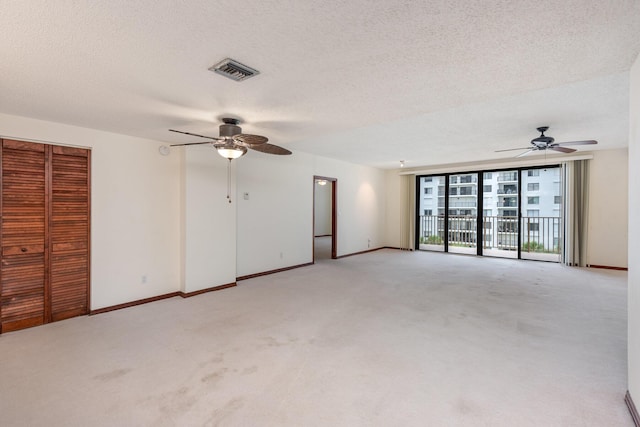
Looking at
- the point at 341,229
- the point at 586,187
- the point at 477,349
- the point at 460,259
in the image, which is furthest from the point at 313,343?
the point at 586,187

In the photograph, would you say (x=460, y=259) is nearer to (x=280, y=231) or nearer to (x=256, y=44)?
(x=280, y=231)

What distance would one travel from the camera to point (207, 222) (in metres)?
4.65

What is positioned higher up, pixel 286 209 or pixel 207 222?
pixel 286 209

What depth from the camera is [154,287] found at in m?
4.27

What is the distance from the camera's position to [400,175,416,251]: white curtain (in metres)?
8.80

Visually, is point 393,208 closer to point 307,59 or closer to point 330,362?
point 330,362

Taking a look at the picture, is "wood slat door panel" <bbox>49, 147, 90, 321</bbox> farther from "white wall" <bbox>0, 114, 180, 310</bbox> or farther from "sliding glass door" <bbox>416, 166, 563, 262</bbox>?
"sliding glass door" <bbox>416, 166, 563, 262</bbox>

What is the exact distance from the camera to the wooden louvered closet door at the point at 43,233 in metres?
3.23

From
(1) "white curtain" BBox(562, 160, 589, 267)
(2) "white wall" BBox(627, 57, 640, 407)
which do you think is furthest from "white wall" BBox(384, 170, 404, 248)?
(2) "white wall" BBox(627, 57, 640, 407)

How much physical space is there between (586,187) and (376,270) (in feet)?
15.8

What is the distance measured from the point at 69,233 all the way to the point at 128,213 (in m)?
0.65

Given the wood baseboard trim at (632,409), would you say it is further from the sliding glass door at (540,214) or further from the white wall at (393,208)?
the white wall at (393,208)

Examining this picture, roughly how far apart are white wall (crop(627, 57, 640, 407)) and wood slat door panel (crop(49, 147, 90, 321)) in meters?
5.18

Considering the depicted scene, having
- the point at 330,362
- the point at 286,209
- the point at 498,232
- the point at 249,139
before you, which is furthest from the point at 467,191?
the point at 330,362
